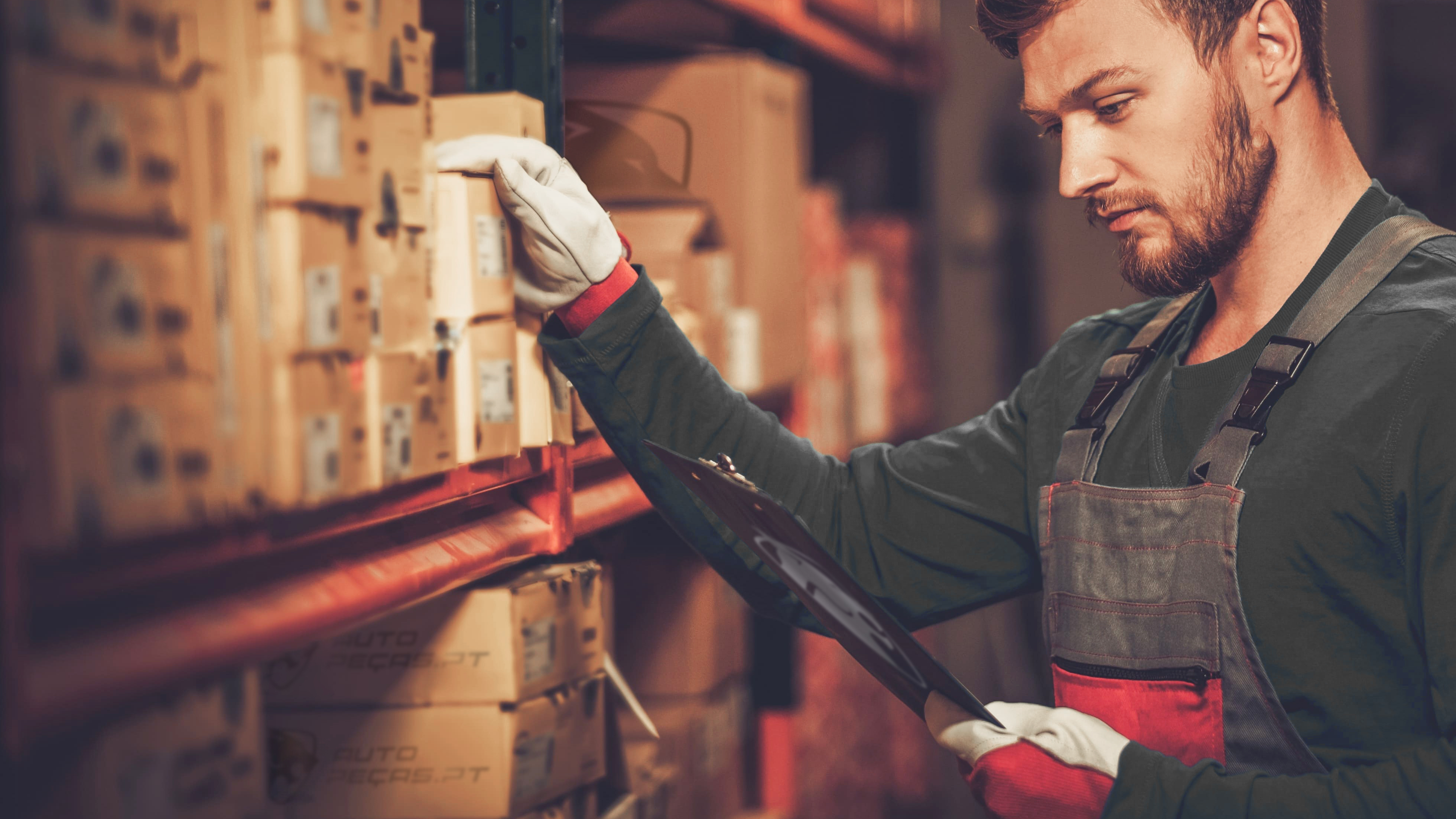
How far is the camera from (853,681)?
126 inches

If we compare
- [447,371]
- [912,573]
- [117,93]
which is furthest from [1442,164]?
[117,93]

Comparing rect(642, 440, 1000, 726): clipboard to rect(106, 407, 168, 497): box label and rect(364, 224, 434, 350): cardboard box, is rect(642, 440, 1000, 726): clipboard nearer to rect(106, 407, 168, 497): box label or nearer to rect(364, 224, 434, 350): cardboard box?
rect(364, 224, 434, 350): cardboard box

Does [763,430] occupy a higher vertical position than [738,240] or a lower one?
lower

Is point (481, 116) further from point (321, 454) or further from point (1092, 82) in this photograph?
point (1092, 82)

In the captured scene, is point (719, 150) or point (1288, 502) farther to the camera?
point (719, 150)

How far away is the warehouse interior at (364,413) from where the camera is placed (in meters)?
0.63

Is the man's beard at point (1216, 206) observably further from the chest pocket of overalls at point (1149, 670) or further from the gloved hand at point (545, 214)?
the gloved hand at point (545, 214)

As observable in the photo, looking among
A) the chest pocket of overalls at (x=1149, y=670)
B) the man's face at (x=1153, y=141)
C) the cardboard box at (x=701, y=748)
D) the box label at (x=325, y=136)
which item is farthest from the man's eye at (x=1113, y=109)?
the cardboard box at (x=701, y=748)

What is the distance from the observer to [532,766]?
1220 millimetres

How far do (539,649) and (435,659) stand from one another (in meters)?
0.11

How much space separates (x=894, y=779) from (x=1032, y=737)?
2.47 metres

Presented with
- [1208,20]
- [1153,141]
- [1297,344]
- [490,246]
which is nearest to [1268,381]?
[1297,344]

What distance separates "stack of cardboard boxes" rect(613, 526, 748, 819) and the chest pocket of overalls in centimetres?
80

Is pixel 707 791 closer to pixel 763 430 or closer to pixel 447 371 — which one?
pixel 763 430
